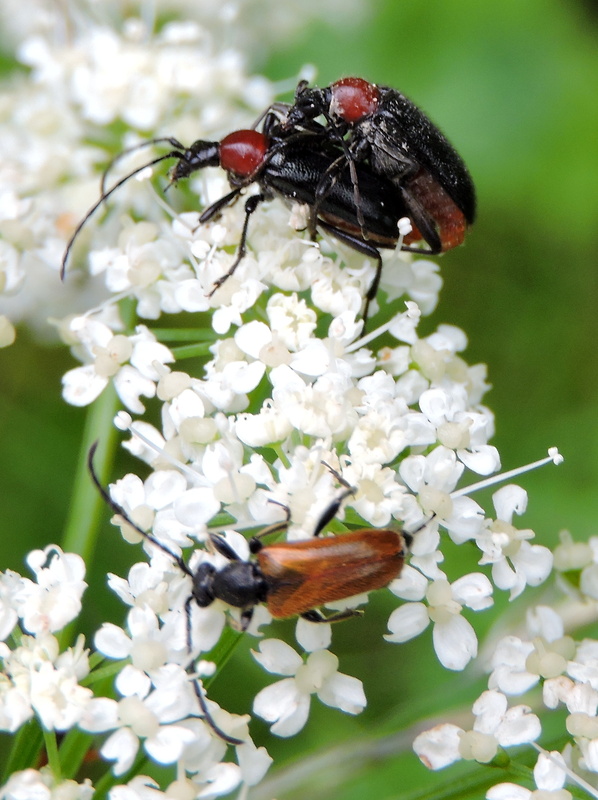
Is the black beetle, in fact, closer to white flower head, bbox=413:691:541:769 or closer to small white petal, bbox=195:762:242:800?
white flower head, bbox=413:691:541:769

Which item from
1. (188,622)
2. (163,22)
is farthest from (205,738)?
(163,22)

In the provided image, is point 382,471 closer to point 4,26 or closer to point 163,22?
point 163,22

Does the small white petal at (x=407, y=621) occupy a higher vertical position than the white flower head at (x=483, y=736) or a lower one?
higher

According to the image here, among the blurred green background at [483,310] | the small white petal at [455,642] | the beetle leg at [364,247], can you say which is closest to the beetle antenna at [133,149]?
the beetle leg at [364,247]

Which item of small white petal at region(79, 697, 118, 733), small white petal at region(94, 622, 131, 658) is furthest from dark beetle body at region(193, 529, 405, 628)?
small white petal at region(79, 697, 118, 733)

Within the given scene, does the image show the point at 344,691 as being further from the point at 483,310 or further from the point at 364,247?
the point at 483,310

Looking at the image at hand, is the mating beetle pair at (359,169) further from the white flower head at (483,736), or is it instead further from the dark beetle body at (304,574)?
the white flower head at (483,736)

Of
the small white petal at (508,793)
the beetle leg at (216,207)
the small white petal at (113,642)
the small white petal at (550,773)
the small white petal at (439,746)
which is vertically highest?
the beetle leg at (216,207)

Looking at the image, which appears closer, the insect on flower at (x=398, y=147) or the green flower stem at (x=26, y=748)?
the green flower stem at (x=26, y=748)

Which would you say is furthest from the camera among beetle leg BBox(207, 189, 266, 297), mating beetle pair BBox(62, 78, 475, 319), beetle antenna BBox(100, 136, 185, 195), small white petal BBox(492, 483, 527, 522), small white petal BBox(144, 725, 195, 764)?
beetle antenna BBox(100, 136, 185, 195)
